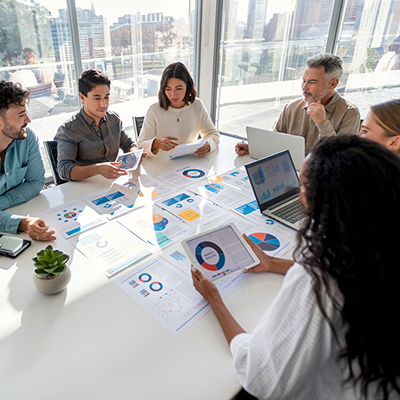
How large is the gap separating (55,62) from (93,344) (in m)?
2.81

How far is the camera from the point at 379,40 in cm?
297

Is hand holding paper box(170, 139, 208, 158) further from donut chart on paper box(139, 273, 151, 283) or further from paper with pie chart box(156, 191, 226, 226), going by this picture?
donut chart on paper box(139, 273, 151, 283)

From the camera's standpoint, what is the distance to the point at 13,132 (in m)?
1.59

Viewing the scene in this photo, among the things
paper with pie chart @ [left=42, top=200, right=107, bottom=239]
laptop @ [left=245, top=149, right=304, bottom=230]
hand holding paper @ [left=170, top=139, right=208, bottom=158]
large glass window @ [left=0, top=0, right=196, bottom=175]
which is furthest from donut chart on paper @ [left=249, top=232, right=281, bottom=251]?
large glass window @ [left=0, top=0, right=196, bottom=175]

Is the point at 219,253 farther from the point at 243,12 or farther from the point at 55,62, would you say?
the point at 243,12

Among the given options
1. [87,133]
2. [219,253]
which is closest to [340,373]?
[219,253]

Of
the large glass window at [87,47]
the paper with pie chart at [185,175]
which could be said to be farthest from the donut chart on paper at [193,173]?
the large glass window at [87,47]

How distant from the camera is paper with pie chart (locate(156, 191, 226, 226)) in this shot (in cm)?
151

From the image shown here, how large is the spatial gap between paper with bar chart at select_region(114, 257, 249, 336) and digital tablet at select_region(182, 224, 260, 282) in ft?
0.19

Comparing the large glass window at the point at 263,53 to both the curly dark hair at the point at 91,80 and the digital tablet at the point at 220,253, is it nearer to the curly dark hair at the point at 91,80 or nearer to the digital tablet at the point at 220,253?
the curly dark hair at the point at 91,80

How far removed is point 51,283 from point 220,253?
0.59m

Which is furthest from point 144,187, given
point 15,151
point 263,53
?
point 263,53

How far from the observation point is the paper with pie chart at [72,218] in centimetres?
140

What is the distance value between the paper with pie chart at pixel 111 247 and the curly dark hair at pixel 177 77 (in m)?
1.32
